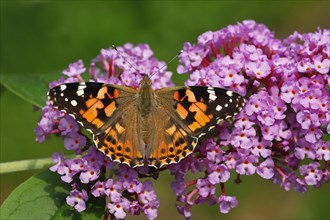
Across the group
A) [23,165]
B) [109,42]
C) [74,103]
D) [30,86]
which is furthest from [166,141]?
[109,42]

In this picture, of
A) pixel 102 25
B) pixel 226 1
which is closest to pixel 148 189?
pixel 102 25

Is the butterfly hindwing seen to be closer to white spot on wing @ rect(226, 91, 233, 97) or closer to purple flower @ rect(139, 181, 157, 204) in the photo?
purple flower @ rect(139, 181, 157, 204)

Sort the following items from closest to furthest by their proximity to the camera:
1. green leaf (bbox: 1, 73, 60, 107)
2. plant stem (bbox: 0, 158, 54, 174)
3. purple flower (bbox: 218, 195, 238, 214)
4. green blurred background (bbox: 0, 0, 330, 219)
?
purple flower (bbox: 218, 195, 238, 214)
plant stem (bbox: 0, 158, 54, 174)
green leaf (bbox: 1, 73, 60, 107)
green blurred background (bbox: 0, 0, 330, 219)

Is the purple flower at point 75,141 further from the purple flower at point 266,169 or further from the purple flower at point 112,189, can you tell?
the purple flower at point 266,169

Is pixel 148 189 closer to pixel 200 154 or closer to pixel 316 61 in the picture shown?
pixel 200 154

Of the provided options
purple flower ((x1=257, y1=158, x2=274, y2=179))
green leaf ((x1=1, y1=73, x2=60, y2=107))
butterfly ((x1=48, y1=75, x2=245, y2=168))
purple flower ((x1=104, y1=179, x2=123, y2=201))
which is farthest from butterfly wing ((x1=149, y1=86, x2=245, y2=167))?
green leaf ((x1=1, y1=73, x2=60, y2=107))

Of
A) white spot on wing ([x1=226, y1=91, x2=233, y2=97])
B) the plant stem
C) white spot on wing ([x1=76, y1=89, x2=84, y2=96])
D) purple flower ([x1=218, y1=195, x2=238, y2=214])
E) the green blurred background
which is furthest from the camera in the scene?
the green blurred background
